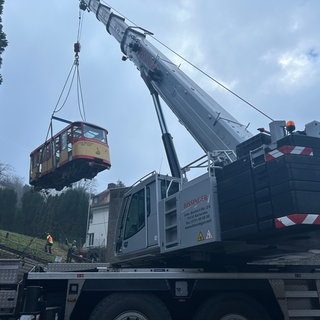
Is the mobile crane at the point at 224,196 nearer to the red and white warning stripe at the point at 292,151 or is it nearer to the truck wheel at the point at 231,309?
the red and white warning stripe at the point at 292,151

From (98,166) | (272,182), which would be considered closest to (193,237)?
(272,182)

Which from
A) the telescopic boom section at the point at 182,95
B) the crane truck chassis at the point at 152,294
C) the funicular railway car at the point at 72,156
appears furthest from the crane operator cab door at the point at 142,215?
the funicular railway car at the point at 72,156

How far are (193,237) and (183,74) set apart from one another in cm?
456

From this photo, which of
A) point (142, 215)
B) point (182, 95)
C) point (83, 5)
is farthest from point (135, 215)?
point (83, 5)

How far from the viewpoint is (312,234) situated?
16.1 ft

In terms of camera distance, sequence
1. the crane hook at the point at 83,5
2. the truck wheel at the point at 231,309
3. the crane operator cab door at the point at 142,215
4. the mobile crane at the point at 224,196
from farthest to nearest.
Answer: the crane hook at the point at 83,5
the crane operator cab door at the point at 142,215
the truck wheel at the point at 231,309
the mobile crane at the point at 224,196

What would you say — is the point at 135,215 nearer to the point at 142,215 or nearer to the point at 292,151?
the point at 142,215

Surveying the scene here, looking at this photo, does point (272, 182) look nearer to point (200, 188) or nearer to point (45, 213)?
point (200, 188)

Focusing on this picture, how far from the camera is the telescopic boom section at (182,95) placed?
712cm

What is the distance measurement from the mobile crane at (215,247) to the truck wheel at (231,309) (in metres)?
0.01

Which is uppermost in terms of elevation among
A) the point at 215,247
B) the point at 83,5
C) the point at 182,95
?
the point at 83,5

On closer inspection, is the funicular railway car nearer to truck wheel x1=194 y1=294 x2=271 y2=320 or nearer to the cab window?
the cab window

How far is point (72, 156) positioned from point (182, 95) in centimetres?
826

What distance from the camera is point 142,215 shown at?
693cm
